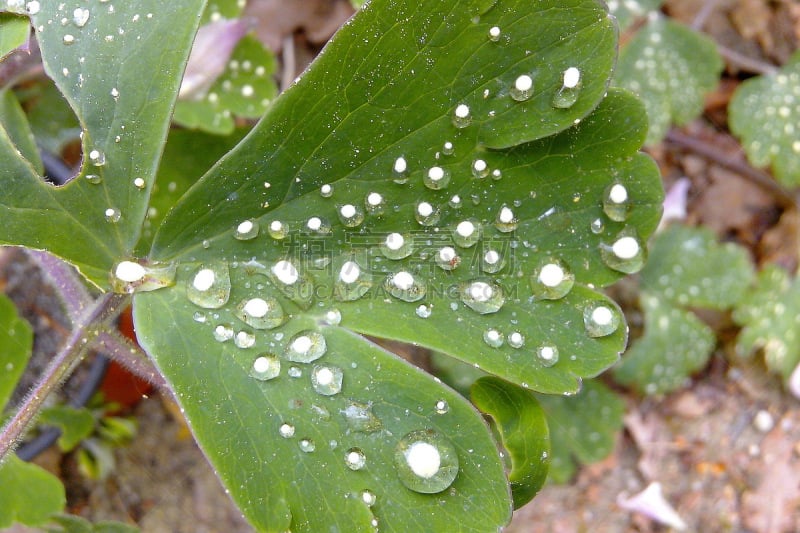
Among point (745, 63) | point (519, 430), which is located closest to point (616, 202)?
point (519, 430)

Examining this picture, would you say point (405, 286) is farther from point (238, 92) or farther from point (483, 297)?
point (238, 92)

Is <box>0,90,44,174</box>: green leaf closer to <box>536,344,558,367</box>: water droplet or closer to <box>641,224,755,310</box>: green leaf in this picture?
<box>536,344,558,367</box>: water droplet

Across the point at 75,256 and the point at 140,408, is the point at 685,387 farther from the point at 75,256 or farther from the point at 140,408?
the point at 75,256

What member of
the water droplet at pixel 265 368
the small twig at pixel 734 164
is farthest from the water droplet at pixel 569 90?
the small twig at pixel 734 164

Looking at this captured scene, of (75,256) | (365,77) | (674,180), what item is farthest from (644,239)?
(674,180)

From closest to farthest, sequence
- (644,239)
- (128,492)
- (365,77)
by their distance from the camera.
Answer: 1. (365,77)
2. (644,239)
3. (128,492)
